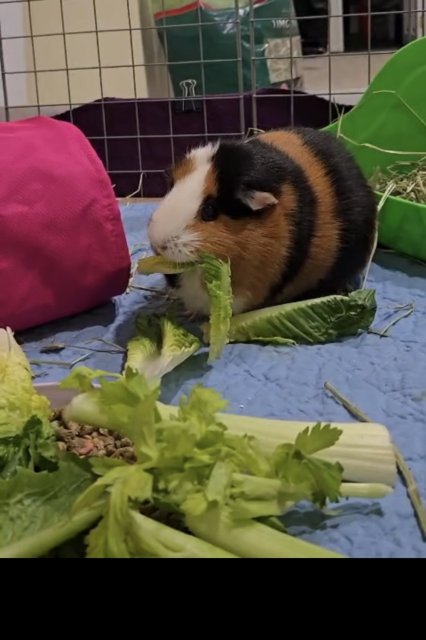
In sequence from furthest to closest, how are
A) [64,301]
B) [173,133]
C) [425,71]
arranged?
1. [173,133]
2. [425,71]
3. [64,301]

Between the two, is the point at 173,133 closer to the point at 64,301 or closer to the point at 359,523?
the point at 64,301

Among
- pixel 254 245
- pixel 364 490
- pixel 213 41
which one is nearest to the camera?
pixel 364 490

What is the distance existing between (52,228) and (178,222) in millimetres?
223

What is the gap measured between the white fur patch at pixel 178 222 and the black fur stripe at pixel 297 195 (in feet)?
0.34

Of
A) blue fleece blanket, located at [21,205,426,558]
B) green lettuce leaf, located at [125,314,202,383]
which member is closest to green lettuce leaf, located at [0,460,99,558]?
blue fleece blanket, located at [21,205,426,558]

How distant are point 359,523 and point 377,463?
0.06 metres

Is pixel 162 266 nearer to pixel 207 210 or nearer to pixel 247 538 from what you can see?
pixel 207 210

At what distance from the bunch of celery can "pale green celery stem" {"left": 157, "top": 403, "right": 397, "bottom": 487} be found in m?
0.04

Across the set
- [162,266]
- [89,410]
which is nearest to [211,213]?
[162,266]

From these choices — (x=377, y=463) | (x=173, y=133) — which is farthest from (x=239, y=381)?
(x=173, y=133)

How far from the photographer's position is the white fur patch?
1.17 metres

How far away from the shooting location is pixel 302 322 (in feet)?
4.08

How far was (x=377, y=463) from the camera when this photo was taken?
30.9 inches

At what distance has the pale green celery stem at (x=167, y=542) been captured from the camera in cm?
65
